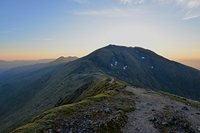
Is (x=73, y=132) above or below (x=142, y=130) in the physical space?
above

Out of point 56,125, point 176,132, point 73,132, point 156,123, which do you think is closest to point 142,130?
point 156,123

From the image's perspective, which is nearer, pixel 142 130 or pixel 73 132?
pixel 73 132

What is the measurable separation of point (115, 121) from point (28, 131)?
424 inches

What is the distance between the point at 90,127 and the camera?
43.7 feet

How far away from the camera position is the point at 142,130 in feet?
48.5

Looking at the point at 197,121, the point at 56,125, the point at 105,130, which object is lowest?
the point at 197,121

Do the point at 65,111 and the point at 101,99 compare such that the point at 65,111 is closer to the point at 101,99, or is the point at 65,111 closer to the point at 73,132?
the point at 73,132

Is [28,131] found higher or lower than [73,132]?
higher

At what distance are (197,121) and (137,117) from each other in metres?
10.8

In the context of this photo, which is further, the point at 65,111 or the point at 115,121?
the point at 65,111

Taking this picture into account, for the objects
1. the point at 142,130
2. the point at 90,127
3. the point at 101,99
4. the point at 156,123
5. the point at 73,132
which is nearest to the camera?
the point at 73,132

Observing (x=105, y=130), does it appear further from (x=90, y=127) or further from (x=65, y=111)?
(x=65, y=111)

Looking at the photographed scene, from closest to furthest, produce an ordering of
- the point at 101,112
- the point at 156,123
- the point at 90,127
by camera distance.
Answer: the point at 90,127
the point at 156,123
the point at 101,112

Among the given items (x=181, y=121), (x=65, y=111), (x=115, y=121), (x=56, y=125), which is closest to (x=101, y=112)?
(x=115, y=121)
